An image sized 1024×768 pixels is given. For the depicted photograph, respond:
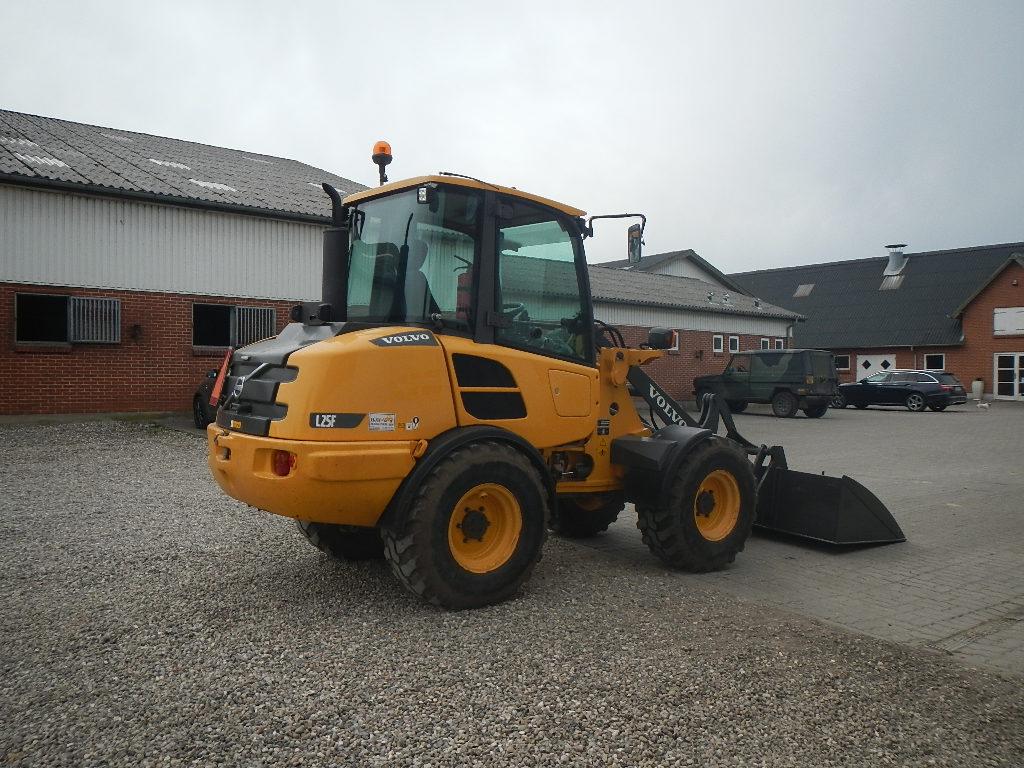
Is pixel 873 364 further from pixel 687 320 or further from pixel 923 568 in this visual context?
pixel 923 568

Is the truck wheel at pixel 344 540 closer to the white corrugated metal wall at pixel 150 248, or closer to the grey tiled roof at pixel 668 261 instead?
the white corrugated metal wall at pixel 150 248

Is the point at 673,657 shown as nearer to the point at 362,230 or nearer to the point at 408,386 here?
the point at 408,386

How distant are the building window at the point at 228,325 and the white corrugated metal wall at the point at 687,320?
A: 34.5 feet

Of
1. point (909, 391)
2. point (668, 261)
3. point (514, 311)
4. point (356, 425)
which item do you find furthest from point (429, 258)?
point (668, 261)

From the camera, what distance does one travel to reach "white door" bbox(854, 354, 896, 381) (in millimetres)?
38656

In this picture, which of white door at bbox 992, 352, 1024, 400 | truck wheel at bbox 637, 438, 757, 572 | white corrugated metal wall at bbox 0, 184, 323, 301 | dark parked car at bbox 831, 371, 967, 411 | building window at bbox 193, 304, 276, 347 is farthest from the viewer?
white door at bbox 992, 352, 1024, 400

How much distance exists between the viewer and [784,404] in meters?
23.5

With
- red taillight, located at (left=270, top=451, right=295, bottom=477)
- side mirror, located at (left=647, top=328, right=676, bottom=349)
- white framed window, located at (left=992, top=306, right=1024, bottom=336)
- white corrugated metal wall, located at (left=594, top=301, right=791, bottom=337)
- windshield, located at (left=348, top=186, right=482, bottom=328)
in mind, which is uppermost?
white framed window, located at (left=992, top=306, right=1024, bottom=336)

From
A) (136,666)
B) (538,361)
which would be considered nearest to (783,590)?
(538,361)

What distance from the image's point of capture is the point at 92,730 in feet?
10.4

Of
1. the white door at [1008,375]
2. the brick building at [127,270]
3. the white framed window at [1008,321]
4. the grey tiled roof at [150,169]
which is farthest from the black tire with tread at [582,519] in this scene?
the white framed window at [1008,321]

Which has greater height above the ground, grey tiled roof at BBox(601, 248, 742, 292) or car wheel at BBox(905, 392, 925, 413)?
grey tiled roof at BBox(601, 248, 742, 292)

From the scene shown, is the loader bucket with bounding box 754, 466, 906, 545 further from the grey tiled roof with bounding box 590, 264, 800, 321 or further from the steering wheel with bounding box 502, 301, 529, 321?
the grey tiled roof with bounding box 590, 264, 800, 321

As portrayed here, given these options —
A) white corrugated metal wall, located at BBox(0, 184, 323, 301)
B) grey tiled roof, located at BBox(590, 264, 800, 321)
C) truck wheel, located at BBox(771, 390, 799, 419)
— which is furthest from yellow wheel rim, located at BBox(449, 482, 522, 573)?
grey tiled roof, located at BBox(590, 264, 800, 321)
